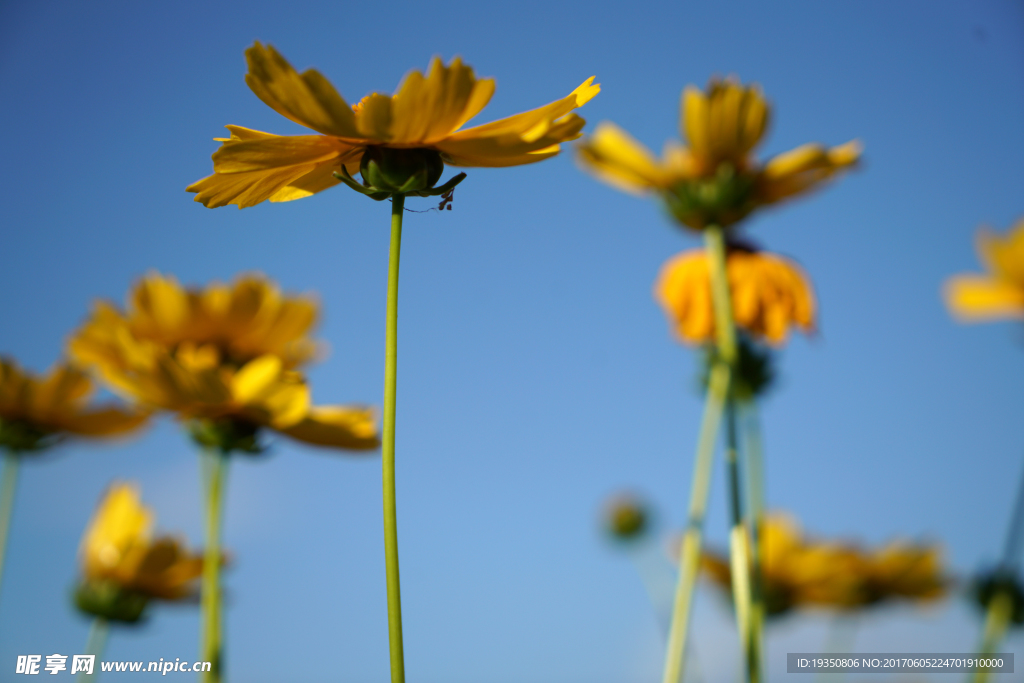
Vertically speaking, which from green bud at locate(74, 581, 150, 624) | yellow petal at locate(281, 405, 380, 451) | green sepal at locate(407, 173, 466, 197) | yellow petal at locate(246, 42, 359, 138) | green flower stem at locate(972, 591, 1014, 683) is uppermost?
yellow petal at locate(246, 42, 359, 138)

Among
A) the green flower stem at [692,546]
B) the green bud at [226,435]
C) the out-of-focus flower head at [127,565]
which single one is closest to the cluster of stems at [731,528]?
the green flower stem at [692,546]

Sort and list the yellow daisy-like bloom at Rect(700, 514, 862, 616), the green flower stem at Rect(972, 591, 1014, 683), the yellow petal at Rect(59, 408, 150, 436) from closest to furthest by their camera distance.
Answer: the green flower stem at Rect(972, 591, 1014, 683) < the yellow petal at Rect(59, 408, 150, 436) < the yellow daisy-like bloom at Rect(700, 514, 862, 616)

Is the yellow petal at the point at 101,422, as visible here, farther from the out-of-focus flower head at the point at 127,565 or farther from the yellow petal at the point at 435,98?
the yellow petal at the point at 435,98

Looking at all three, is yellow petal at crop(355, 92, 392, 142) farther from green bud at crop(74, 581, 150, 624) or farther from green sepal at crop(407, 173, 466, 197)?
green bud at crop(74, 581, 150, 624)

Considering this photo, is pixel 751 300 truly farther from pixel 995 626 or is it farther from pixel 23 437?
pixel 23 437

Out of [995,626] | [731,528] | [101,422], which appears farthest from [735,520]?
[101,422]

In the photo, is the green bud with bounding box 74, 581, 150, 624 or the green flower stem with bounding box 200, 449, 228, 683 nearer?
the green flower stem with bounding box 200, 449, 228, 683

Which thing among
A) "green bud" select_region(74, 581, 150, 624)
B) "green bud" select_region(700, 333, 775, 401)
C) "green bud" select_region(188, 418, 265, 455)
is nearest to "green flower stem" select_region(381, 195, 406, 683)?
"green bud" select_region(188, 418, 265, 455)

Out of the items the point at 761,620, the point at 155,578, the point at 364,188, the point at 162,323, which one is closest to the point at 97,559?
the point at 155,578
